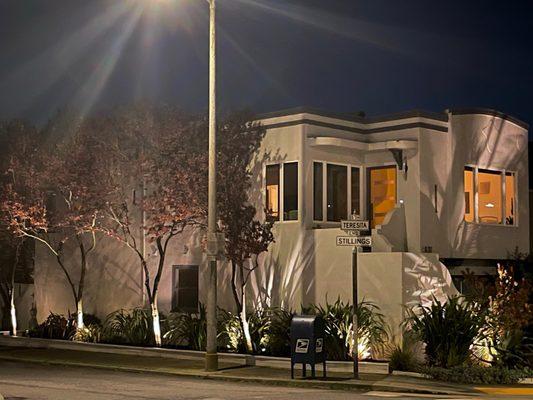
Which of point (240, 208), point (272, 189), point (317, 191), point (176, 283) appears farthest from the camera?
point (176, 283)

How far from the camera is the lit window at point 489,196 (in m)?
27.1

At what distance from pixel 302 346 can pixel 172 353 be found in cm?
536

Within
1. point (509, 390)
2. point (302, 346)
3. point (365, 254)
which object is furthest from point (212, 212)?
point (509, 390)

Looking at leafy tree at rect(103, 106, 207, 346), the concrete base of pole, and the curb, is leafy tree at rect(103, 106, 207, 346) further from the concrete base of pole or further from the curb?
the concrete base of pole

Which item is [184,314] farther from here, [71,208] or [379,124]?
[379,124]

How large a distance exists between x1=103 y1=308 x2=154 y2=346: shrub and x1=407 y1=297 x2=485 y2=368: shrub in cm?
816

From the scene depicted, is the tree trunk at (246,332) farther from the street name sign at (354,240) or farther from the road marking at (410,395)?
the road marking at (410,395)

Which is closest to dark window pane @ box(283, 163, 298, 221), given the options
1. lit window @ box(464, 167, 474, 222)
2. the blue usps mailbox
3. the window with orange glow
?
the window with orange glow

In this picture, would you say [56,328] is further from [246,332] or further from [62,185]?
[246,332]

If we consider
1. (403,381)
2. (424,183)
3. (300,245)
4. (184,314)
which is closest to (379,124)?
(424,183)

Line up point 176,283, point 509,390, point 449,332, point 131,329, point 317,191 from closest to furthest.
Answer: point 509,390
point 449,332
point 317,191
point 131,329
point 176,283

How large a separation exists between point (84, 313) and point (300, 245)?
339 inches

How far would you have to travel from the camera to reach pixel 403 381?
18.2m

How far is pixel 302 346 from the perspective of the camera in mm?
18453
